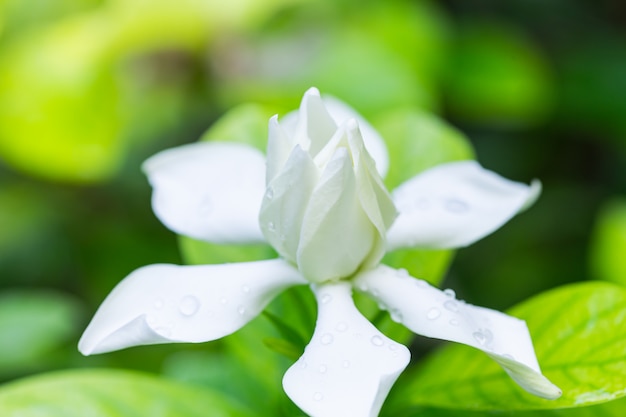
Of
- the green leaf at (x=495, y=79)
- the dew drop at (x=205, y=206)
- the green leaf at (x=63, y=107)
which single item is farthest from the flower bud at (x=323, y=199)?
the green leaf at (x=495, y=79)

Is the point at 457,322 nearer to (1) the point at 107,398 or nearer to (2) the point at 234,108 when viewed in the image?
(1) the point at 107,398

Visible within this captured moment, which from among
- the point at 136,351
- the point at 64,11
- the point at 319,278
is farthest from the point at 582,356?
the point at 64,11

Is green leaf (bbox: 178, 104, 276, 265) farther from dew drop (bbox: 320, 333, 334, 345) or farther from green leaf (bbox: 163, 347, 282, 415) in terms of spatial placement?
dew drop (bbox: 320, 333, 334, 345)

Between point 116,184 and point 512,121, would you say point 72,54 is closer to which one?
point 116,184

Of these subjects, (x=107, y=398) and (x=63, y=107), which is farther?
(x=63, y=107)

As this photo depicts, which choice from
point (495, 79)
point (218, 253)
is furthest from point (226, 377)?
point (495, 79)

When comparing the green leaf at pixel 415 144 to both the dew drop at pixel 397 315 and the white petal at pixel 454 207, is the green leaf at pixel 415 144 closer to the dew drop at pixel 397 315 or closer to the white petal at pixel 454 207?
the white petal at pixel 454 207
